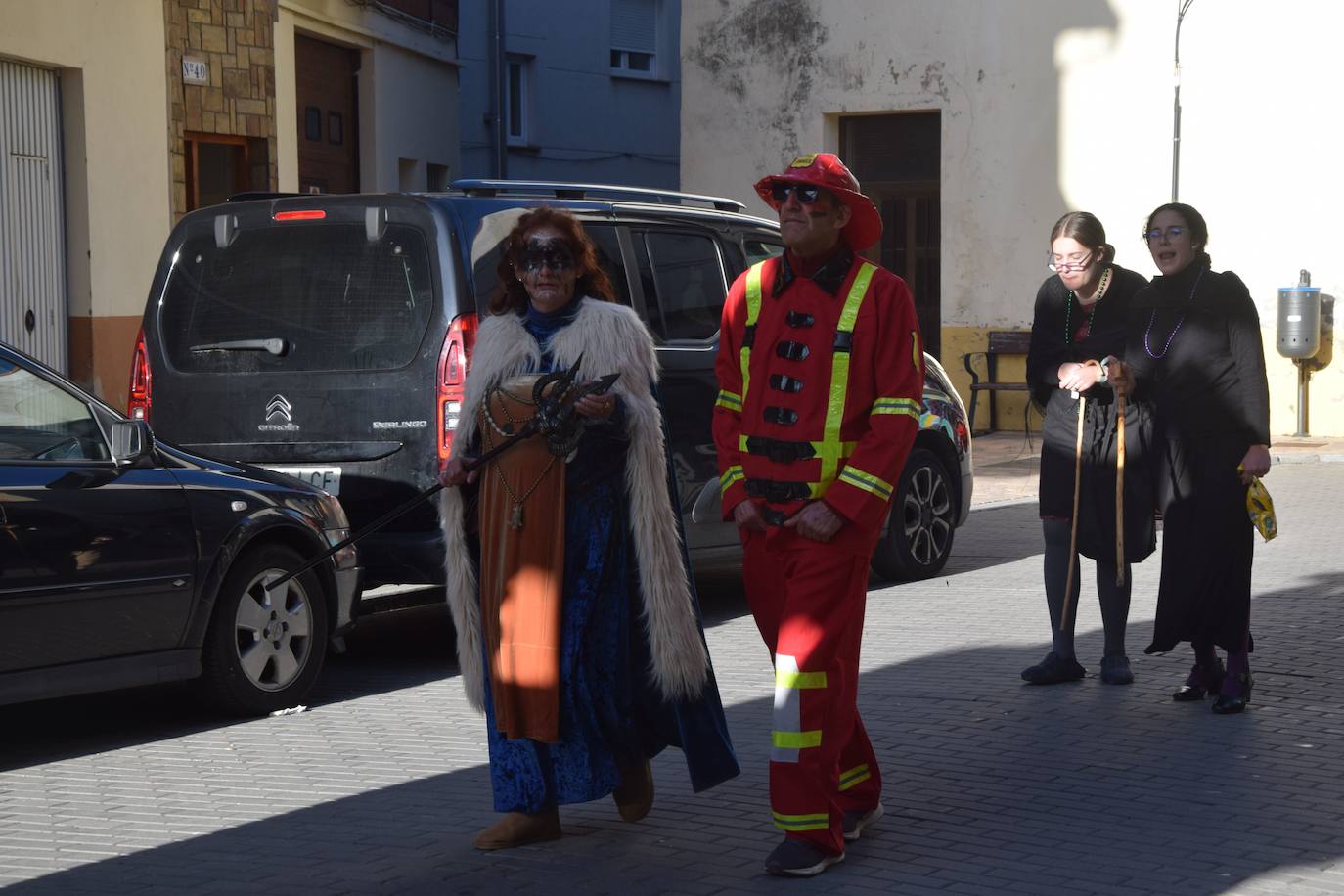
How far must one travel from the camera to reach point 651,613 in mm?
5340

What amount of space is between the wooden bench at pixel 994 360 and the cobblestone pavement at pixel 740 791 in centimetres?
1264

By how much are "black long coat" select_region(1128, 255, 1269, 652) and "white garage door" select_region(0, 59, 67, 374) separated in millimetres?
10239

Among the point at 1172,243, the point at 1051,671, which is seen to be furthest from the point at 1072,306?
the point at 1051,671

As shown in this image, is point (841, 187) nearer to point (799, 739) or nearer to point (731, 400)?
point (731, 400)

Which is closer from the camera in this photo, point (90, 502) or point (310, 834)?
point (310, 834)

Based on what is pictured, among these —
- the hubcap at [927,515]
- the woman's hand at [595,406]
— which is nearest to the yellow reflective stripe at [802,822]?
the woman's hand at [595,406]

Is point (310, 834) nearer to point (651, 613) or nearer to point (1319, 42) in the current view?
point (651, 613)

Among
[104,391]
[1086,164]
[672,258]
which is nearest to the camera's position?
[672,258]

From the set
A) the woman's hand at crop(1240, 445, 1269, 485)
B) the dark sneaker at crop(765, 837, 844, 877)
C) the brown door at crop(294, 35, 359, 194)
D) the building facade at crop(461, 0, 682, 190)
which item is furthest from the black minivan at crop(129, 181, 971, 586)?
the building facade at crop(461, 0, 682, 190)

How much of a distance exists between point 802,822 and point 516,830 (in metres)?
0.82

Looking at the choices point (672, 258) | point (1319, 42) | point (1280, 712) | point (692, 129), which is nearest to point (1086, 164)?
point (1319, 42)

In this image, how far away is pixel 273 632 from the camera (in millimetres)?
7531

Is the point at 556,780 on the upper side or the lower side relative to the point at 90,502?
lower

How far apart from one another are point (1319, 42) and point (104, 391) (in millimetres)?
12709
